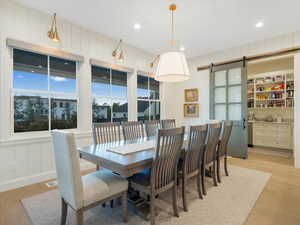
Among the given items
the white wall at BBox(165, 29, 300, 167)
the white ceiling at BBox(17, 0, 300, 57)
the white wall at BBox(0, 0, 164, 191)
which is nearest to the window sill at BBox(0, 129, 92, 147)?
the white wall at BBox(0, 0, 164, 191)

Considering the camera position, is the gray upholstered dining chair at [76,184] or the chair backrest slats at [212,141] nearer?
the gray upholstered dining chair at [76,184]

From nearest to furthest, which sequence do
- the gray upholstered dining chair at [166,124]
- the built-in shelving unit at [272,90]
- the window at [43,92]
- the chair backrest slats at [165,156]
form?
the chair backrest slats at [165,156]
the window at [43,92]
the gray upholstered dining chair at [166,124]
the built-in shelving unit at [272,90]

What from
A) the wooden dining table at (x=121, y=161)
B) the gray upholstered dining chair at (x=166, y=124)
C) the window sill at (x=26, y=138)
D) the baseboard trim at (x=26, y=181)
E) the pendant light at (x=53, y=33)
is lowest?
the baseboard trim at (x=26, y=181)

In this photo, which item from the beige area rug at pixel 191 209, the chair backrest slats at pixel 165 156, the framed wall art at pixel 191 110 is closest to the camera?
the chair backrest slats at pixel 165 156

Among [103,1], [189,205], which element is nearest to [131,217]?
[189,205]

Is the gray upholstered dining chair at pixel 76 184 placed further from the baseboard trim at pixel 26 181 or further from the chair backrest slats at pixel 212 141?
the baseboard trim at pixel 26 181

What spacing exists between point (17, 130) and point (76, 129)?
0.98 meters

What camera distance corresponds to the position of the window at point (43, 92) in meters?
2.72

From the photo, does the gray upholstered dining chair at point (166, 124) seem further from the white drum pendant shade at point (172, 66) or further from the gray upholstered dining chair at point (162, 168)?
the gray upholstered dining chair at point (162, 168)

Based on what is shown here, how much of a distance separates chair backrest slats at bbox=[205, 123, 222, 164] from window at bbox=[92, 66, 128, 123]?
7.95 feet

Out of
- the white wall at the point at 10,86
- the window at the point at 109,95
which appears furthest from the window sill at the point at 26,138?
Result: the window at the point at 109,95

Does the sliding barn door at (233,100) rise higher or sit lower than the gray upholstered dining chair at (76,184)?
higher

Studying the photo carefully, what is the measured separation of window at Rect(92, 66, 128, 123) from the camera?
12.3 ft

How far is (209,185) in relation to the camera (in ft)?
8.76
